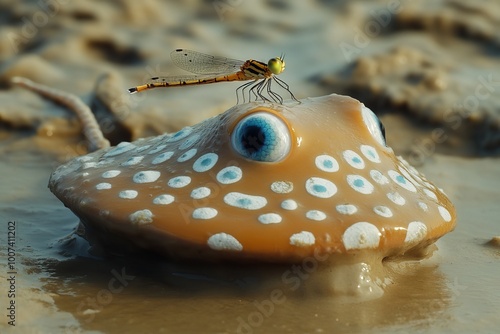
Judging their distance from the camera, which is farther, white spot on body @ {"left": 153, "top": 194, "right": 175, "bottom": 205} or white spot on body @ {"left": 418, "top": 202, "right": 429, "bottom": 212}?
white spot on body @ {"left": 418, "top": 202, "right": 429, "bottom": 212}

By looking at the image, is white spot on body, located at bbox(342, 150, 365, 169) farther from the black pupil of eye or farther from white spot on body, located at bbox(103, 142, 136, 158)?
white spot on body, located at bbox(103, 142, 136, 158)

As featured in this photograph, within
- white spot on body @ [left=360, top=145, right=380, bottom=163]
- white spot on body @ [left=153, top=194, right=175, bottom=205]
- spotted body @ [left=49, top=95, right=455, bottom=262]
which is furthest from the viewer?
white spot on body @ [left=360, top=145, right=380, bottom=163]

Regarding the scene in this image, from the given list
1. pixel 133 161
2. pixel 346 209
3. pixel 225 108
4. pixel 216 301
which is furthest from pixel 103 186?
pixel 225 108

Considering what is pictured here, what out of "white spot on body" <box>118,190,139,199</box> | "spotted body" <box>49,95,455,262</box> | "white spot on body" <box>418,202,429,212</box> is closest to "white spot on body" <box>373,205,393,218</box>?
"spotted body" <box>49,95,455,262</box>

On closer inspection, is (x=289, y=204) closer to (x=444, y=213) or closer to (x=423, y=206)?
(x=423, y=206)

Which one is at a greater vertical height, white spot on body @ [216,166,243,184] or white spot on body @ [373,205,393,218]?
white spot on body @ [216,166,243,184]

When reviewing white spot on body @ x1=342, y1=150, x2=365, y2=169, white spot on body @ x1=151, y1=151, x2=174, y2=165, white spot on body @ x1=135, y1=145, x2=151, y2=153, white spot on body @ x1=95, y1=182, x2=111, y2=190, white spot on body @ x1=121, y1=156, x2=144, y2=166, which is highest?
white spot on body @ x1=342, y1=150, x2=365, y2=169
